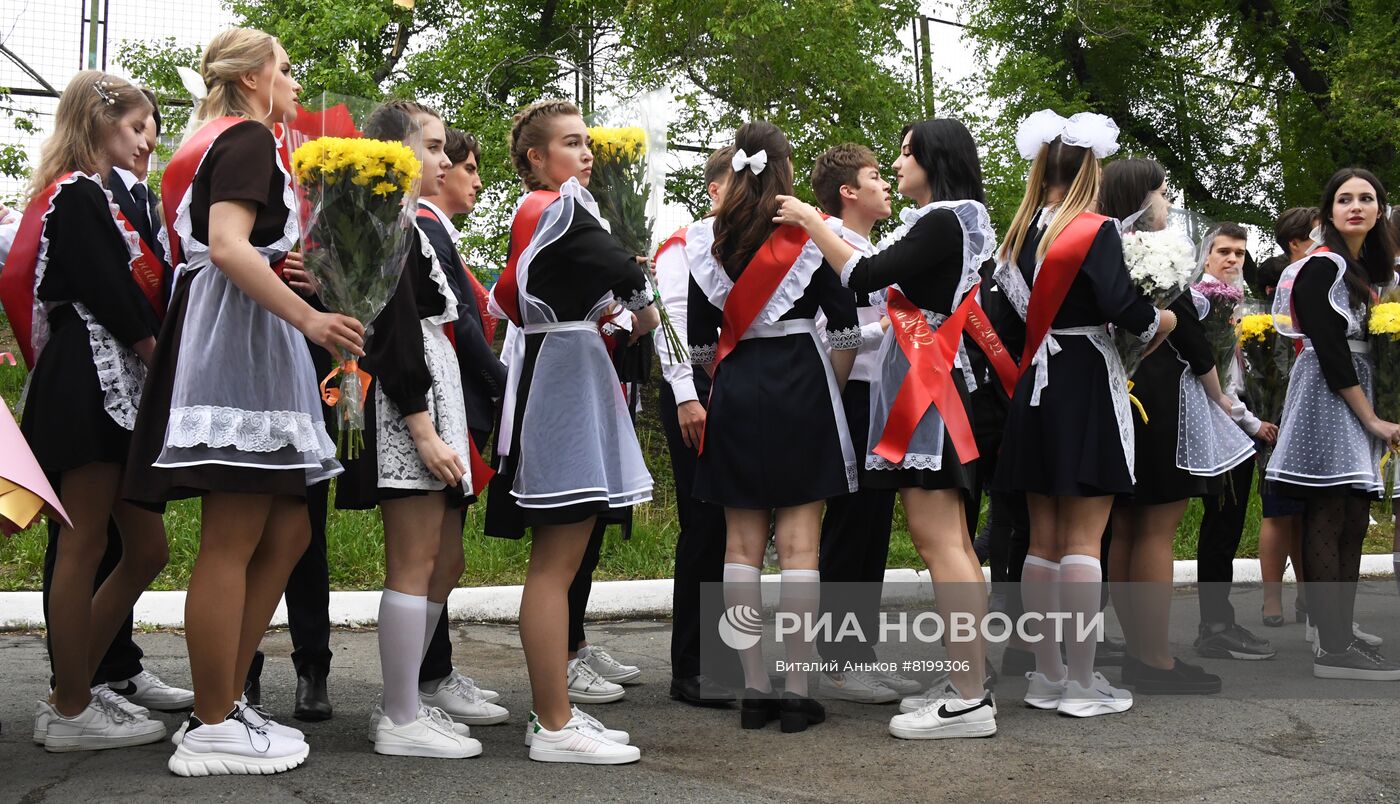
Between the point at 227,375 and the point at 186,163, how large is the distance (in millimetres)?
591

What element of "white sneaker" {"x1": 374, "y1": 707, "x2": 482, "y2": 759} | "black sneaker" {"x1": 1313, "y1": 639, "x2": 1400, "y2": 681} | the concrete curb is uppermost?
"black sneaker" {"x1": 1313, "y1": 639, "x2": 1400, "y2": 681}

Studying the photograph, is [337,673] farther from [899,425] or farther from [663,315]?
[899,425]

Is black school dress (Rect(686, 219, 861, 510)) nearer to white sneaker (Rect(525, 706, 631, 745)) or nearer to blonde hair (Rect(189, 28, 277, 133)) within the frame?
white sneaker (Rect(525, 706, 631, 745))

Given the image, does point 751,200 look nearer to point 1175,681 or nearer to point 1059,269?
point 1059,269

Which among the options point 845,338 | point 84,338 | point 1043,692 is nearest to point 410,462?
point 84,338

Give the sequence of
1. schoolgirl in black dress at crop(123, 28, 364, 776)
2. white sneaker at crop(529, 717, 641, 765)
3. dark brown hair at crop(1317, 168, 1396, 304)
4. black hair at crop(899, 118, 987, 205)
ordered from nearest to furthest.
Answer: schoolgirl in black dress at crop(123, 28, 364, 776) < white sneaker at crop(529, 717, 641, 765) < black hair at crop(899, 118, 987, 205) < dark brown hair at crop(1317, 168, 1396, 304)

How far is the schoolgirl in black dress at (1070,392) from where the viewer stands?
4.38 meters

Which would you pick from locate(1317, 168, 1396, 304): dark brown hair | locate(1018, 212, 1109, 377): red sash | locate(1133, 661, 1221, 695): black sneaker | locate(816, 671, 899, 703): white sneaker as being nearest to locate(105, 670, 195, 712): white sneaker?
locate(816, 671, 899, 703): white sneaker

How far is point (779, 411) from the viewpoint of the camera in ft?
14.0

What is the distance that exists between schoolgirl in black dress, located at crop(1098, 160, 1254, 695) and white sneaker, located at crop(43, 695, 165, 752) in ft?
11.0

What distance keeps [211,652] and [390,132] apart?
4.87 feet

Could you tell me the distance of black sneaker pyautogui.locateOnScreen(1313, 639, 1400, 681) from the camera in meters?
5.07

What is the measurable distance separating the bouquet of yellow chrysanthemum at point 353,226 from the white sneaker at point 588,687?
1.55m

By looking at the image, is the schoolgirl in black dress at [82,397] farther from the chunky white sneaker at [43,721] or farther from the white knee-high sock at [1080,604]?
the white knee-high sock at [1080,604]
